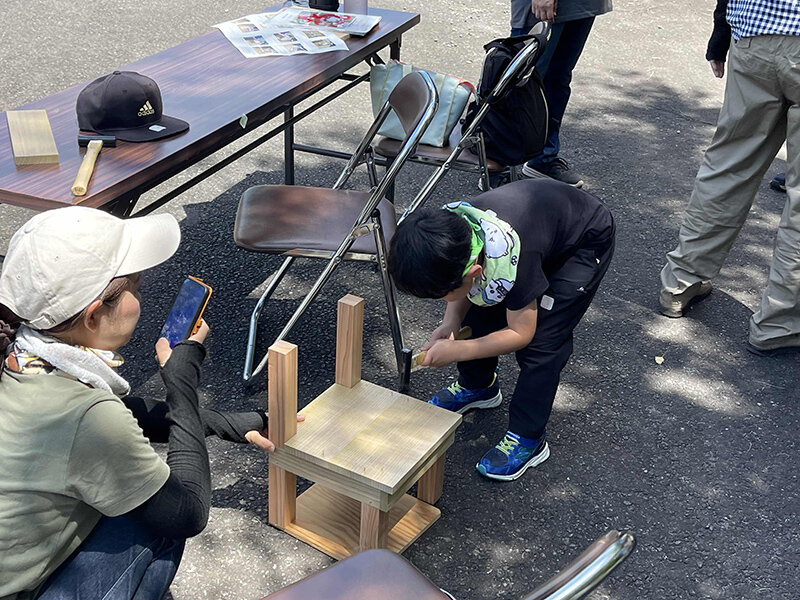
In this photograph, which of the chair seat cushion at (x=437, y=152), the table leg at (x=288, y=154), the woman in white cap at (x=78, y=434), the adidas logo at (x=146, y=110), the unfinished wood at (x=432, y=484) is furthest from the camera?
the table leg at (x=288, y=154)

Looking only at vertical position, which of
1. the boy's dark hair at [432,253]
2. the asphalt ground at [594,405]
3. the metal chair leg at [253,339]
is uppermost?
the boy's dark hair at [432,253]

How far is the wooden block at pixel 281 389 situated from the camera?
2.25m

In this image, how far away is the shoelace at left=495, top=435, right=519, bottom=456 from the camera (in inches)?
110

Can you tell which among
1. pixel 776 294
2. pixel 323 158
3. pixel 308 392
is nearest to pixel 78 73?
pixel 323 158

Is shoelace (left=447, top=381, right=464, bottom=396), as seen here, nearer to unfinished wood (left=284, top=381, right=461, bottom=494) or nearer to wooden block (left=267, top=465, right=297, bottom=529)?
unfinished wood (left=284, top=381, right=461, bottom=494)

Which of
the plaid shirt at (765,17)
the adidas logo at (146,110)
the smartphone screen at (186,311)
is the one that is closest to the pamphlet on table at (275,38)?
the adidas logo at (146,110)

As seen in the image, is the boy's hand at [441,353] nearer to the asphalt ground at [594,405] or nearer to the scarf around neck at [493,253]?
the scarf around neck at [493,253]

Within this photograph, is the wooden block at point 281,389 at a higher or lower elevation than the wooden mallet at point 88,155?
lower

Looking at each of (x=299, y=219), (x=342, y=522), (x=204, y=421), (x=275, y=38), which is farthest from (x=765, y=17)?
(x=204, y=421)

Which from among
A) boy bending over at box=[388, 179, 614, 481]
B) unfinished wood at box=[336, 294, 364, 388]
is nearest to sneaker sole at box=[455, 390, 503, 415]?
boy bending over at box=[388, 179, 614, 481]

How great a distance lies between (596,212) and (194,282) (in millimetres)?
1198

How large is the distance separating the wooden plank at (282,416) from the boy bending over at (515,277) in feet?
1.17

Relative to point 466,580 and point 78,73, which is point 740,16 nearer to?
point 466,580

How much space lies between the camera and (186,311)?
84.6 inches
